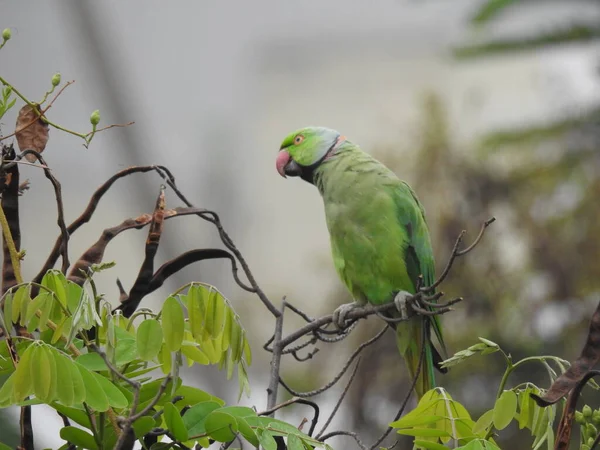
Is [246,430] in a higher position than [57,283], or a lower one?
lower

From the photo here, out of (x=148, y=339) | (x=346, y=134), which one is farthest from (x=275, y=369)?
(x=346, y=134)

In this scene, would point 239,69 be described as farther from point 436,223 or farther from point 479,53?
point 436,223

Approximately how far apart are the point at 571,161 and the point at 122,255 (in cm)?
352

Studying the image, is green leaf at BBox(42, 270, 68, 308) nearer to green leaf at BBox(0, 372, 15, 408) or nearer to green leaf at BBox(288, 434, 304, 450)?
green leaf at BBox(0, 372, 15, 408)

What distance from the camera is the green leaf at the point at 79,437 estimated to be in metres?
0.67

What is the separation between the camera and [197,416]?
68 cm

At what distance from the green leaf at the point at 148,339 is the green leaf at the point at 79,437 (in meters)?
0.08

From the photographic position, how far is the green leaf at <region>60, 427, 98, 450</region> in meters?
0.67

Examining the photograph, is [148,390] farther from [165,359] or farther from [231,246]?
[231,246]

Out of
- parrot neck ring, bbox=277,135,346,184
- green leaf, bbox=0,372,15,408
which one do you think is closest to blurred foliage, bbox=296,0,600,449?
parrot neck ring, bbox=277,135,346,184

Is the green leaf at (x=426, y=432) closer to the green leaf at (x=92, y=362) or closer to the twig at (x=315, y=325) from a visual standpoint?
the twig at (x=315, y=325)

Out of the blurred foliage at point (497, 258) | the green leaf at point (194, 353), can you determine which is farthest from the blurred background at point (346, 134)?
the green leaf at point (194, 353)

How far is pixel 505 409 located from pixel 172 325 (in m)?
0.27

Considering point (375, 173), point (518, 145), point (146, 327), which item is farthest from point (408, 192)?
point (518, 145)
